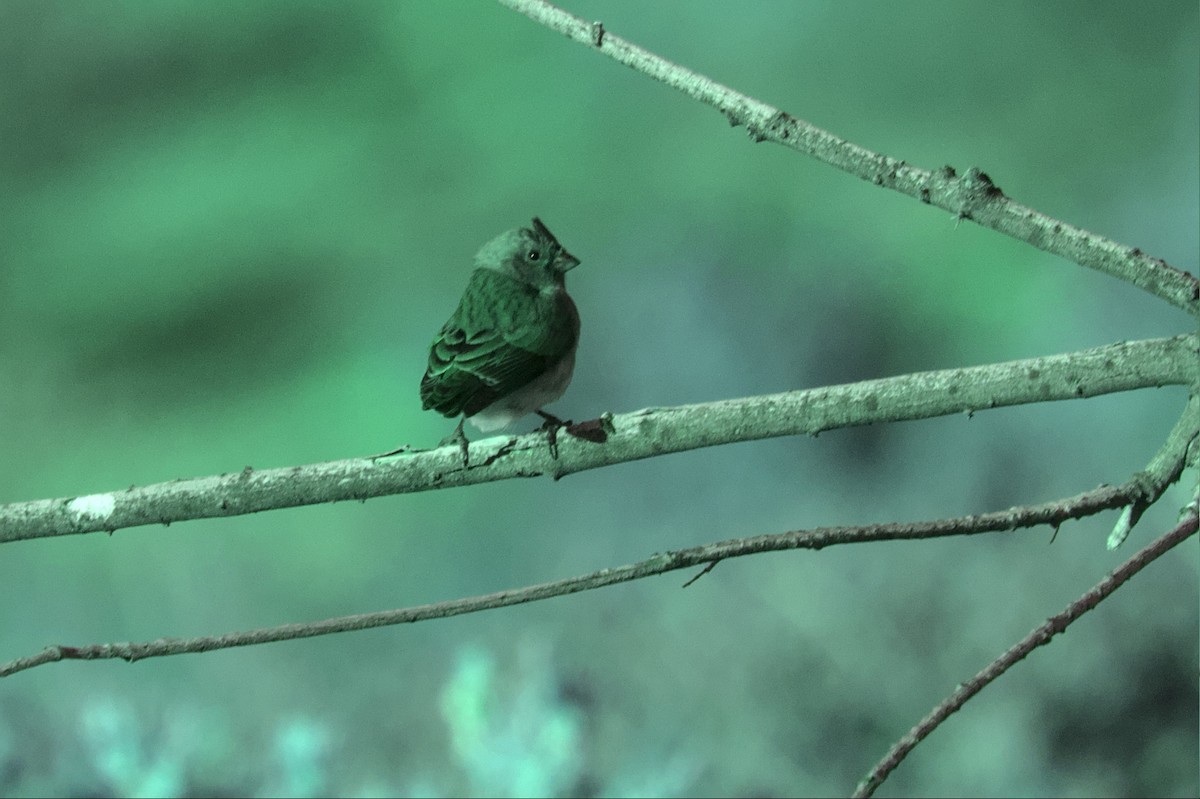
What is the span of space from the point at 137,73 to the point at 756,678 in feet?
4.13

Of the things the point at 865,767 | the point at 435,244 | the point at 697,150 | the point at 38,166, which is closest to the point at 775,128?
the point at 697,150

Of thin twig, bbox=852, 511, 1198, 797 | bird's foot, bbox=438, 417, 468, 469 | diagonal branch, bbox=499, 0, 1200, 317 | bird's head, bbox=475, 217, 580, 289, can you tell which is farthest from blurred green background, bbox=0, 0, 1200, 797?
thin twig, bbox=852, 511, 1198, 797

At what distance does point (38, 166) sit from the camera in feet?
6.12

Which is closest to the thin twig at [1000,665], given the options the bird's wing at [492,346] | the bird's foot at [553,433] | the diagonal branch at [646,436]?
the diagonal branch at [646,436]

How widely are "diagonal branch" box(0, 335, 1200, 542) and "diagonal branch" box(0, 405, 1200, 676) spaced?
88 millimetres

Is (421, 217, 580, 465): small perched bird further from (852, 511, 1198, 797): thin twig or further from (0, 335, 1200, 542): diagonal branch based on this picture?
(852, 511, 1198, 797): thin twig

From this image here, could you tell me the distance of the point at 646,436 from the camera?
4.30 ft

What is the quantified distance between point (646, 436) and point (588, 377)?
0.51 meters

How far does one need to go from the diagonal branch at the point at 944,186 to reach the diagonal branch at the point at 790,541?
0.44 feet

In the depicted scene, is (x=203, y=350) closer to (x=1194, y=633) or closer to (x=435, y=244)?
(x=435, y=244)

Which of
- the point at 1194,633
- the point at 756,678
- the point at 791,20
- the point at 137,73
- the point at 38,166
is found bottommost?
the point at 756,678

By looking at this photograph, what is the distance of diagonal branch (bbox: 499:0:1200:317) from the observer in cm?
124

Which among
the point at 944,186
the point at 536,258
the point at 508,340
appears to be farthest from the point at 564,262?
the point at 944,186

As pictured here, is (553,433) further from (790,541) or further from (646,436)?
(790,541)
